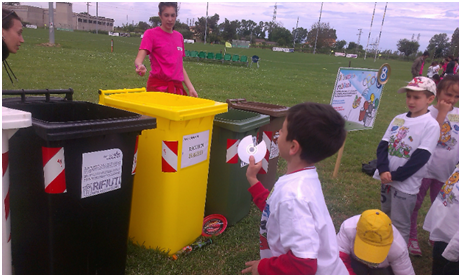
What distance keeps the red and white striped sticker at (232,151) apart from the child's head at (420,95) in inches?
60.9

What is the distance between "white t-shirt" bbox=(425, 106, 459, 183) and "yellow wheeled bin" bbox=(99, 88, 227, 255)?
213 centimetres

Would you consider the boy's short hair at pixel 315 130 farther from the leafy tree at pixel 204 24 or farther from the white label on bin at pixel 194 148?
the leafy tree at pixel 204 24

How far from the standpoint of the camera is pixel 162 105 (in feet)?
7.96

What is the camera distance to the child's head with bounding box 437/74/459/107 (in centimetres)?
291

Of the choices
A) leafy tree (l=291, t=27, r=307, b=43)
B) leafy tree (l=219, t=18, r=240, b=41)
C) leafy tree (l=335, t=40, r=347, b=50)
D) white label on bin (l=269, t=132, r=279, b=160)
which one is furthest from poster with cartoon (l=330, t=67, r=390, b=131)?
leafy tree (l=335, t=40, r=347, b=50)

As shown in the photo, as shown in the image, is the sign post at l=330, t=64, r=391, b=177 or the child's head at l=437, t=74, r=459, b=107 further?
the sign post at l=330, t=64, r=391, b=177

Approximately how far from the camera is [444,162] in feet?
10.0

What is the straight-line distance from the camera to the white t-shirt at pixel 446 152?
9.96ft

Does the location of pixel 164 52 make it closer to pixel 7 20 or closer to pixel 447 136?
pixel 7 20

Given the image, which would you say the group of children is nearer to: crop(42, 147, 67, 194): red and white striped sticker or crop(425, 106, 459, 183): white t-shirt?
crop(425, 106, 459, 183): white t-shirt

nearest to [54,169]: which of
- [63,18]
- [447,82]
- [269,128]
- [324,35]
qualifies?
A: [269,128]

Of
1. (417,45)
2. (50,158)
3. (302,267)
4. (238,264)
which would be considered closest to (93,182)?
(50,158)

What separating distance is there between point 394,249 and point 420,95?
4.31 feet

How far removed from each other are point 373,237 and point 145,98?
2.21 m
